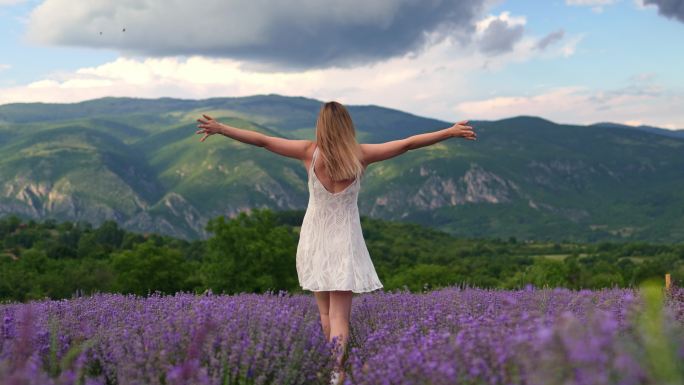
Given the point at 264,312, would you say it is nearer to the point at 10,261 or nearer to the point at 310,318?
the point at 310,318

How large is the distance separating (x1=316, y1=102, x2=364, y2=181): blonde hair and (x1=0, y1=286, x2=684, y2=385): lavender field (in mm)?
1255

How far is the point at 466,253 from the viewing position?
492 ft

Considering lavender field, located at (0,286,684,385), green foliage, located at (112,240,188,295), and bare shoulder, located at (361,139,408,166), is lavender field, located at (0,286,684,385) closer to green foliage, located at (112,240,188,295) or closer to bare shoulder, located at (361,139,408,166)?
bare shoulder, located at (361,139,408,166)

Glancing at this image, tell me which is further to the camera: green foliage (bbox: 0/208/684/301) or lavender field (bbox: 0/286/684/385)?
green foliage (bbox: 0/208/684/301)

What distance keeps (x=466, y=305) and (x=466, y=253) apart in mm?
146628

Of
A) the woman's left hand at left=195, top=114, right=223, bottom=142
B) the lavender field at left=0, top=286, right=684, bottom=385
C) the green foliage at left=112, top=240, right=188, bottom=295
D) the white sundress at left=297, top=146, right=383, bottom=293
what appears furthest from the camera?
the green foliage at left=112, top=240, right=188, bottom=295

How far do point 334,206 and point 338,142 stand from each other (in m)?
0.60

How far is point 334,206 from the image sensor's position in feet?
19.4

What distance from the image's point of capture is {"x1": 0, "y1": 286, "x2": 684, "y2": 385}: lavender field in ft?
9.71

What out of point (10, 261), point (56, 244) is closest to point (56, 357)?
point (10, 261)

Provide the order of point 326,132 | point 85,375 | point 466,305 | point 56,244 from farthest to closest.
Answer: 1. point 56,244
2. point 466,305
3. point 326,132
4. point 85,375

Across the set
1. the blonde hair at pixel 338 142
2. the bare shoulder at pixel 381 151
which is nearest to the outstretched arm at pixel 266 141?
the blonde hair at pixel 338 142

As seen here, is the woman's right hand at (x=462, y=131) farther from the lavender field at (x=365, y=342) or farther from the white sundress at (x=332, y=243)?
the lavender field at (x=365, y=342)

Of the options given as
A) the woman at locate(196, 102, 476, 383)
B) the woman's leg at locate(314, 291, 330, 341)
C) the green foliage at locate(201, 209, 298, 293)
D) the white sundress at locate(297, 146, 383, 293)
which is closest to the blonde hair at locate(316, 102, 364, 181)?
the woman at locate(196, 102, 476, 383)
